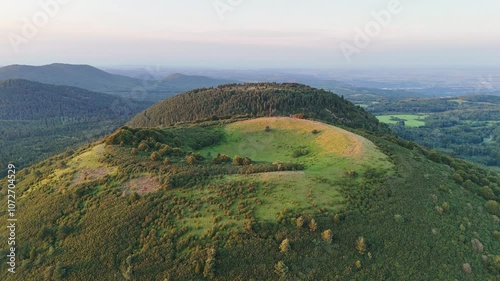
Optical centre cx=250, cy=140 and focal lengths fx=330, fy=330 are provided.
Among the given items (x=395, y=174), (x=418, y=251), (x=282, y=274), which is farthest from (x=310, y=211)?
(x=395, y=174)

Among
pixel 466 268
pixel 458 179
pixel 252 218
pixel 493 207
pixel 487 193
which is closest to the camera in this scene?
pixel 466 268

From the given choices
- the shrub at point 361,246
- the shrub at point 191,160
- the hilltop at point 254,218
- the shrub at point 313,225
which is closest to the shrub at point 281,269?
the hilltop at point 254,218

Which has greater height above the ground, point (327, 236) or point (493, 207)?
point (327, 236)

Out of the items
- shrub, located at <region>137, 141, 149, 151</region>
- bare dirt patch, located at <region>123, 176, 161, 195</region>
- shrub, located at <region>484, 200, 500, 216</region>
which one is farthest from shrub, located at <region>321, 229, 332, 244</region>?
shrub, located at <region>137, 141, 149, 151</region>

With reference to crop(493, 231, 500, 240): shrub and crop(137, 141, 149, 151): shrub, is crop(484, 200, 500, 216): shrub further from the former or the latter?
crop(137, 141, 149, 151): shrub

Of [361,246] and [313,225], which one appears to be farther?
[313,225]

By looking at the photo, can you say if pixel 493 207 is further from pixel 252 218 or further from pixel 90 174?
pixel 90 174

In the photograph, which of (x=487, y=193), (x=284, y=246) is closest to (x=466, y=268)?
(x=487, y=193)

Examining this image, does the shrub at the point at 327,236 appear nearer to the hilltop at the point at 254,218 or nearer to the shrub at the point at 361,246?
the hilltop at the point at 254,218
